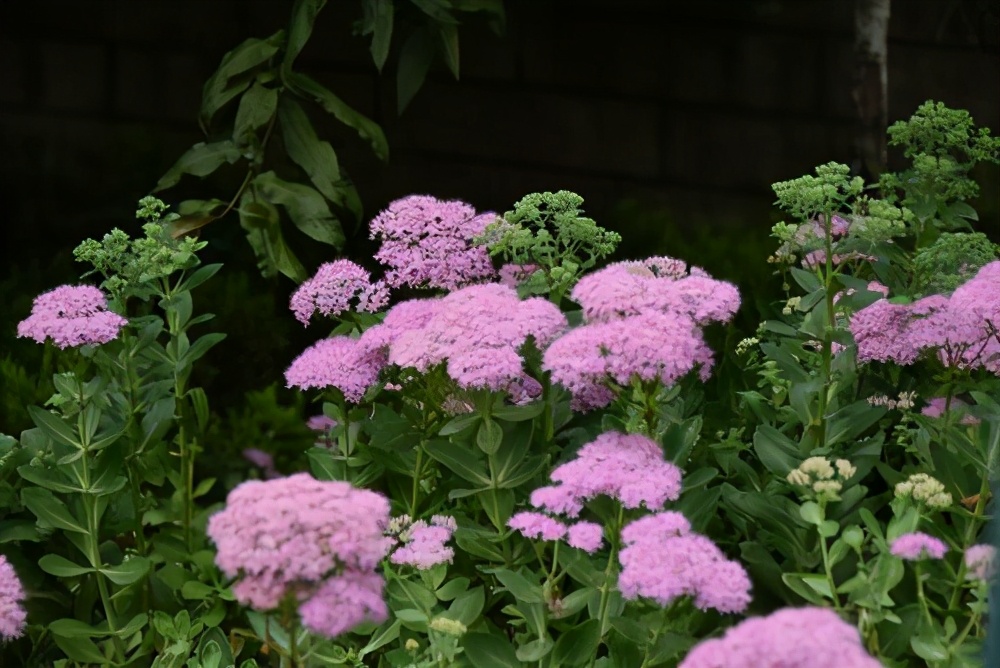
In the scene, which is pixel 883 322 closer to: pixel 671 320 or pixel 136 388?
pixel 671 320

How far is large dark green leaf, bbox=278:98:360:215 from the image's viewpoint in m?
2.66

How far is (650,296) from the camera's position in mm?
1674

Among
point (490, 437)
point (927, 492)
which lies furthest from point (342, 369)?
point (927, 492)

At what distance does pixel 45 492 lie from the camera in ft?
6.54

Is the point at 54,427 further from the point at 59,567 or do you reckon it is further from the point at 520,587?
the point at 520,587

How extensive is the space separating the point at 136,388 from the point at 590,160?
136 cm

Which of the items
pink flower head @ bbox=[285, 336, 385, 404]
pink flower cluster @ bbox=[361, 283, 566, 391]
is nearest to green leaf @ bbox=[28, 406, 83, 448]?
pink flower head @ bbox=[285, 336, 385, 404]

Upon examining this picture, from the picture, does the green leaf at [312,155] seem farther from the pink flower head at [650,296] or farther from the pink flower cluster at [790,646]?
the pink flower cluster at [790,646]

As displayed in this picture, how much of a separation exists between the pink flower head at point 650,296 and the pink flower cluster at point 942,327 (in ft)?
0.80

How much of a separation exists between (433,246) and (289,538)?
0.72 metres

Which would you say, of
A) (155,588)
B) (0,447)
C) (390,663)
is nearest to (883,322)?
(390,663)

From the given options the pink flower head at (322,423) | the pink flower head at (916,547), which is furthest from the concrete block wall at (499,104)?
the pink flower head at (916,547)

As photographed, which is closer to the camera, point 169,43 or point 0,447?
point 0,447

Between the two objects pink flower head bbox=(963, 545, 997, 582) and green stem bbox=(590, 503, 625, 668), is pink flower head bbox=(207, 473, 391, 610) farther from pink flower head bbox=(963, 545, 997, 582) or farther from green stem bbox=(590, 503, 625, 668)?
pink flower head bbox=(963, 545, 997, 582)
